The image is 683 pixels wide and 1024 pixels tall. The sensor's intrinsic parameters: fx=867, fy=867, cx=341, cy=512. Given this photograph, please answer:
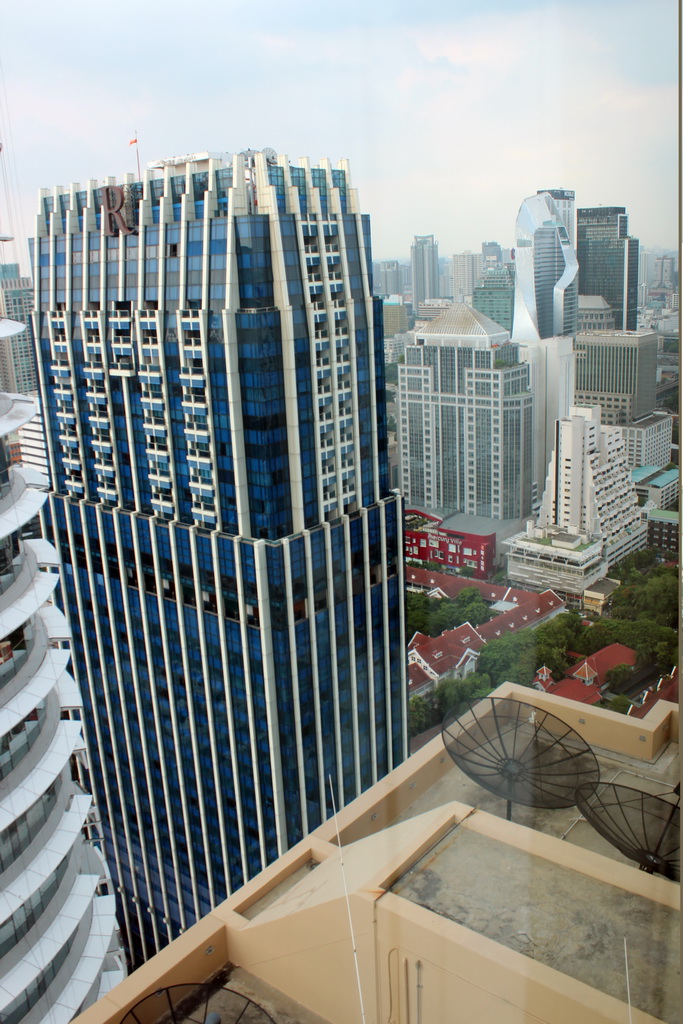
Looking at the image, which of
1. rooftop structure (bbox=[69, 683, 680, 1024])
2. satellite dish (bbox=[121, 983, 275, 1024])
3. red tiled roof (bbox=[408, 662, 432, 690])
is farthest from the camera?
red tiled roof (bbox=[408, 662, 432, 690])

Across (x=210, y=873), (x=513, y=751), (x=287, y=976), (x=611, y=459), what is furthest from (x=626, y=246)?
(x=210, y=873)

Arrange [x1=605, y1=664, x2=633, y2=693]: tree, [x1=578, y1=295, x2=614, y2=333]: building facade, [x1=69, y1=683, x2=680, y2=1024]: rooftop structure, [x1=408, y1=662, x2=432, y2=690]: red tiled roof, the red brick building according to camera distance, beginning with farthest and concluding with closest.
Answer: [x1=408, y1=662, x2=432, y2=690]: red tiled roof < the red brick building < [x1=605, y1=664, x2=633, y2=693]: tree < [x1=578, y1=295, x2=614, y2=333]: building facade < [x1=69, y1=683, x2=680, y2=1024]: rooftop structure

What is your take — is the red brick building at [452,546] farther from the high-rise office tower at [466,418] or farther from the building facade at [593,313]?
the building facade at [593,313]

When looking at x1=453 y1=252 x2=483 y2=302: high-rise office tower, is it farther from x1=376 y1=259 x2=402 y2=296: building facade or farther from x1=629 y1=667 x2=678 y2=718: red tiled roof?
x1=629 y1=667 x2=678 y2=718: red tiled roof

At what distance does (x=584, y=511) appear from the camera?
1.72 meters

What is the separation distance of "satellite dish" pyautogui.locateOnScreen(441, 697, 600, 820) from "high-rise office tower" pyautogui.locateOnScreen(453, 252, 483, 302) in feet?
3.11

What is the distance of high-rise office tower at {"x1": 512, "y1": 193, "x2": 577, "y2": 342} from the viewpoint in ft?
5.39

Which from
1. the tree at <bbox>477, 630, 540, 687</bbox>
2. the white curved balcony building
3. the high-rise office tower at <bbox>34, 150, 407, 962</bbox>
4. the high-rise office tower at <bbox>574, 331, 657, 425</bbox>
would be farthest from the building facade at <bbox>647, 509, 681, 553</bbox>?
the high-rise office tower at <bbox>34, 150, 407, 962</bbox>

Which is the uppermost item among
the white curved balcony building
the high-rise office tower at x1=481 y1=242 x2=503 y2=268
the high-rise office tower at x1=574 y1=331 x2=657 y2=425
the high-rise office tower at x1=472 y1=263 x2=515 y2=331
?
the high-rise office tower at x1=481 y1=242 x2=503 y2=268

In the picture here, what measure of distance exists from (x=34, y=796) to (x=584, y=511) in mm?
1934

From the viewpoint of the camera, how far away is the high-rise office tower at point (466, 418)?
6.38 ft

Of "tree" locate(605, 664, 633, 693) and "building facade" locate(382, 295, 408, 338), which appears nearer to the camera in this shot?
"tree" locate(605, 664, 633, 693)

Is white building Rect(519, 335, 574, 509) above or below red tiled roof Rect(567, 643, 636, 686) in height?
above

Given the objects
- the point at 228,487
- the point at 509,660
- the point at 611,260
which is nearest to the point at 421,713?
the point at 509,660
